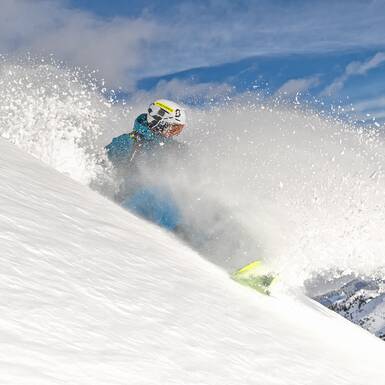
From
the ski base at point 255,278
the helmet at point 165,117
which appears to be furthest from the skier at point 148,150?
the ski base at point 255,278

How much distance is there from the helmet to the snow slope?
2.84 metres

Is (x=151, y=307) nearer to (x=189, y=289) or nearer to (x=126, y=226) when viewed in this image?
(x=189, y=289)

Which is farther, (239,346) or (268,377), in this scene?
(239,346)

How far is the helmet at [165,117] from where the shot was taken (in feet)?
28.4

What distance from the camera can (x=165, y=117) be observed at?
342 inches

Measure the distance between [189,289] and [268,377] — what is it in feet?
3.87

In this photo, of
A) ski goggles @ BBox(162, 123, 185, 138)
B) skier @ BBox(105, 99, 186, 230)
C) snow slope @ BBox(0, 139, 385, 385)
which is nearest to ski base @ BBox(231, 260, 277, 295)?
snow slope @ BBox(0, 139, 385, 385)

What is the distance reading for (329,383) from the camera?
382 cm

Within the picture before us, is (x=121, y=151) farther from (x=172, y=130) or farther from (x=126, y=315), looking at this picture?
(x=126, y=315)

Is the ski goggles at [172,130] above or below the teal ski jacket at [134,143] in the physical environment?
above

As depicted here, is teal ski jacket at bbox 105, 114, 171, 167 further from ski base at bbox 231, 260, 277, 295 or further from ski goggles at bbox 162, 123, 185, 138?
ski base at bbox 231, 260, 277, 295

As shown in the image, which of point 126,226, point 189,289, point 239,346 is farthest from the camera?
point 126,226

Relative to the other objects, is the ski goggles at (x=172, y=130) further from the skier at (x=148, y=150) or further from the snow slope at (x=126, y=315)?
the snow slope at (x=126, y=315)

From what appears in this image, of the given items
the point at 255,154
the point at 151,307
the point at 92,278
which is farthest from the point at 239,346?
the point at 255,154
